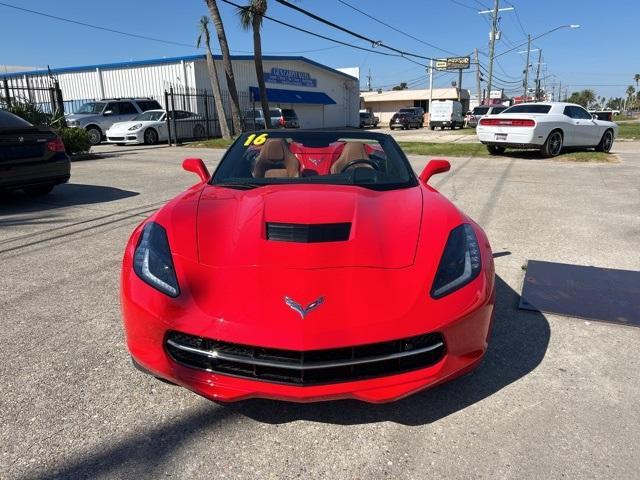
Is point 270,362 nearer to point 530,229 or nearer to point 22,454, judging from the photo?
point 22,454

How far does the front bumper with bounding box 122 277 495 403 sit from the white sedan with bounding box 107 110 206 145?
1920 centimetres

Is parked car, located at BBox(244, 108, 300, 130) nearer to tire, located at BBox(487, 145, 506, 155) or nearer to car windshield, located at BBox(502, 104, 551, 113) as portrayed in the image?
tire, located at BBox(487, 145, 506, 155)

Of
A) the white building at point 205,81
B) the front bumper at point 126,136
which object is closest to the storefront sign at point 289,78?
the white building at point 205,81

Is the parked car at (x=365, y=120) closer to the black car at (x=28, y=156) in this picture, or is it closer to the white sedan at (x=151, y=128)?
the white sedan at (x=151, y=128)

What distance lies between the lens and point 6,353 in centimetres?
282

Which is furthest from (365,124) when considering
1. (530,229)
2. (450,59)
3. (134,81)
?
(530,229)

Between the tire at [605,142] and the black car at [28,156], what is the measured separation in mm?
14915

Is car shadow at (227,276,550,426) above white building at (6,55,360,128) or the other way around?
the other way around

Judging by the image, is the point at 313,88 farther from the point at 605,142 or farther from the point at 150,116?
the point at 605,142

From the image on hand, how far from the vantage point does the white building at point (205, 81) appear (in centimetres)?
2820

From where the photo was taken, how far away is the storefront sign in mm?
35312

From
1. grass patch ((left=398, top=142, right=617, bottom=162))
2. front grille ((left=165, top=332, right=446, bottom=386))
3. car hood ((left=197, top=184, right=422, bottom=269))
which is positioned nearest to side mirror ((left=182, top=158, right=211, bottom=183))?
car hood ((left=197, top=184, right=422, bottom=269))

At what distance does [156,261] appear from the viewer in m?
2.38

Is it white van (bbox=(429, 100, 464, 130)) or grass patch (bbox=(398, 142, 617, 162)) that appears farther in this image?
white van (bbox=(429, 100, 464, 130))
